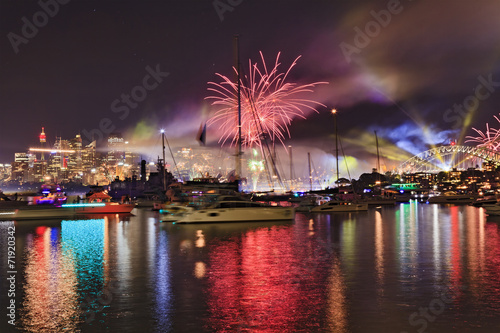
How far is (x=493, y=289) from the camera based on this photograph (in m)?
13.4

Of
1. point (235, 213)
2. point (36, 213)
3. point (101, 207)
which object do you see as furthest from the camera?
point (101, 207)

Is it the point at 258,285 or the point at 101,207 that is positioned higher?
the point at 101,207

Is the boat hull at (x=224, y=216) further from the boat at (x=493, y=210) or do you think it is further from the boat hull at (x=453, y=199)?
the boat hull at (x=453, y=199)

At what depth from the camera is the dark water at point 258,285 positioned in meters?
10.7

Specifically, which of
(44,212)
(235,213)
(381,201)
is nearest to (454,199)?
(381,201)

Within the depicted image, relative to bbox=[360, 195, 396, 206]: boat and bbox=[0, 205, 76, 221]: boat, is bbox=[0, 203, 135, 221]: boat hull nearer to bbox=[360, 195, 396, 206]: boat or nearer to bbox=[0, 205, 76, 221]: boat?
bbox=[0, 205, 76, 221]: boat

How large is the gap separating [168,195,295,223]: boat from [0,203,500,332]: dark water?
11910 mm

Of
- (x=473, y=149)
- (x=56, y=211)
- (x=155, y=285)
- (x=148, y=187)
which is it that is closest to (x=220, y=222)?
(x=56, y=211)

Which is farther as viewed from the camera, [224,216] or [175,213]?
[175,213]

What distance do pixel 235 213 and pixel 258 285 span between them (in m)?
24.3

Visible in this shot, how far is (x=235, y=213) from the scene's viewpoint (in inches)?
1526

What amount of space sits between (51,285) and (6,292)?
1.38 m

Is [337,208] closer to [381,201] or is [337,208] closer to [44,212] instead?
[381,201]

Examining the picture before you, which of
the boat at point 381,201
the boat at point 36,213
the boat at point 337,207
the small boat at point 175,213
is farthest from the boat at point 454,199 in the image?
the boat at point 36,213
